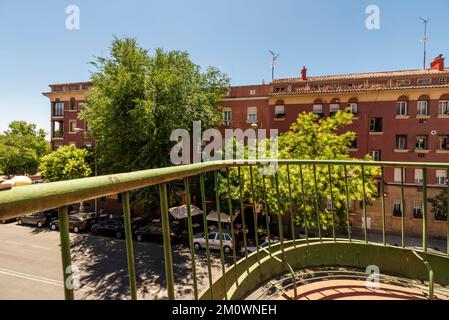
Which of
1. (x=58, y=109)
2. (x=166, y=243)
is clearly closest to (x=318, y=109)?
(x=166, y=243)

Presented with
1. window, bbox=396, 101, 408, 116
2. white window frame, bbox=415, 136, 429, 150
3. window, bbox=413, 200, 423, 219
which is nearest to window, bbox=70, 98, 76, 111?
window, bbox=396, 101, 408, 116

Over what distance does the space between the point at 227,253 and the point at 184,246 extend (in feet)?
8.56

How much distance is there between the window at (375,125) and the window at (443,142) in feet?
12.0

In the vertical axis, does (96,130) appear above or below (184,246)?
above

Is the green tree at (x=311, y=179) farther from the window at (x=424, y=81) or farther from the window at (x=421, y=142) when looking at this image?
the window at (x=424, y=81)

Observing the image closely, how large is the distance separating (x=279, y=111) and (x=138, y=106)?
447 inches

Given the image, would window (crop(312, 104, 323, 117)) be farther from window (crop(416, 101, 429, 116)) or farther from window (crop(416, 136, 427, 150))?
window (crop(416, 136, 427, 150))

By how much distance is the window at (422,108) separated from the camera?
17.1 m

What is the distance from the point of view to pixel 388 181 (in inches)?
677

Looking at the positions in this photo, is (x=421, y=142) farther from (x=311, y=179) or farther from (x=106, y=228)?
(x=106, y=228)

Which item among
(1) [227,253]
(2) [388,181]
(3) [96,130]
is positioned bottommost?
(1) [227,253]

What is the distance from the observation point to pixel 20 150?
34125mm
